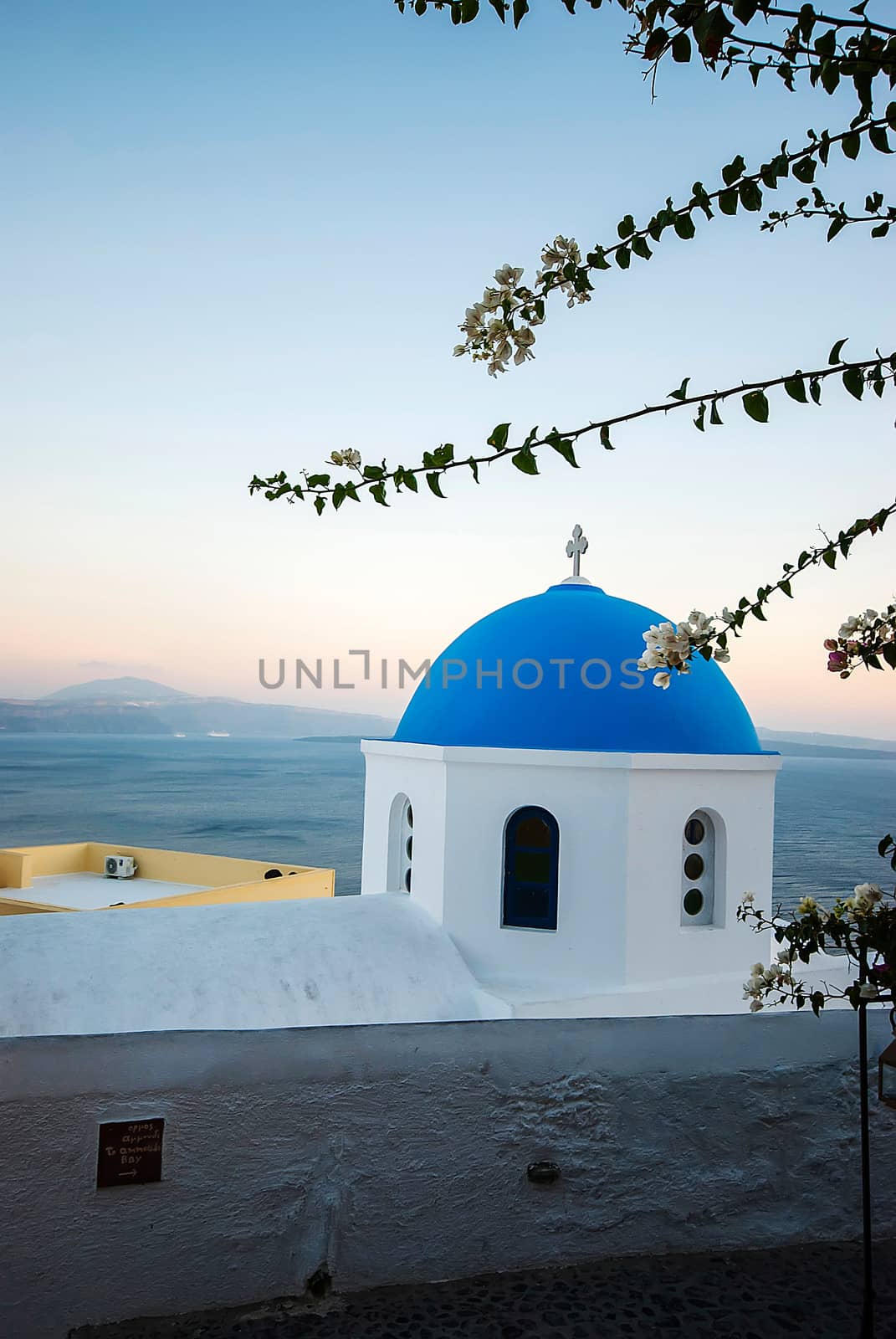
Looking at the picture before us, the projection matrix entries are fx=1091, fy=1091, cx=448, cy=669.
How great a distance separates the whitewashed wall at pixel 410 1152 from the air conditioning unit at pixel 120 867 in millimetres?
15989

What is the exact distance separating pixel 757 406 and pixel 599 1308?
2.52 m

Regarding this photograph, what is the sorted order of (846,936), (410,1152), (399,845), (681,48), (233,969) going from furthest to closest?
1. (399,845)
2. (233,969)
3. (410,1152)
4. (846,936)
5. (681,48)

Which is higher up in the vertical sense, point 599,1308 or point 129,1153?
point 129,1153

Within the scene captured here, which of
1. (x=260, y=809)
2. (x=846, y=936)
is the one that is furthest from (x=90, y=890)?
(x=260, y=809)

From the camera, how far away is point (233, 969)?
20.8 feet

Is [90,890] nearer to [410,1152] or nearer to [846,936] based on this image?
[410,1152]

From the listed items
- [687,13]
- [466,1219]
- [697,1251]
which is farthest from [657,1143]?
[687,13]

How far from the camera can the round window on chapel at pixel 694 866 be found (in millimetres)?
7980

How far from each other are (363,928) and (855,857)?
47.5 meters

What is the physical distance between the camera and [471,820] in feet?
25.8

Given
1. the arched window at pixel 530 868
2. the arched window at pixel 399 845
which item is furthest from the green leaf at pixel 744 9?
the arched window at pixel 399 845

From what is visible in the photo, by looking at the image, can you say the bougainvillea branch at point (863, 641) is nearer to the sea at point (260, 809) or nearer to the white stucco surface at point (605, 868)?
the white stucco surface at point (605, 868)

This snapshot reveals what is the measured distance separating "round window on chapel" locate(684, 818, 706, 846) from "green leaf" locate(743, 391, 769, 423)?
6184 mm

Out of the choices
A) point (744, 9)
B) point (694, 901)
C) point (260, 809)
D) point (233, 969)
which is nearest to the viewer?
point (744, 9)
